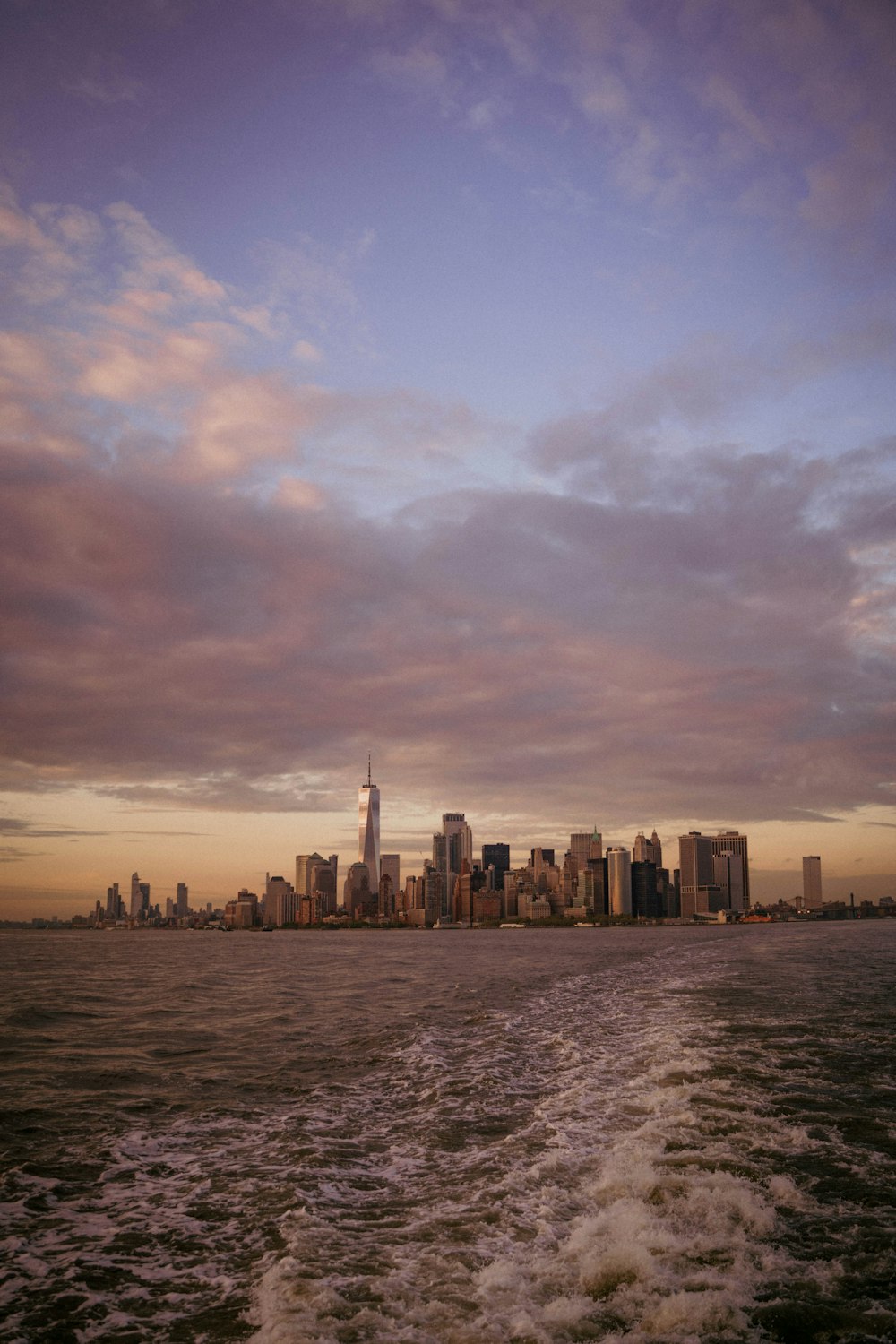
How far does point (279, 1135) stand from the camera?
47.1 feet

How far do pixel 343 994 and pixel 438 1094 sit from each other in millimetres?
25374

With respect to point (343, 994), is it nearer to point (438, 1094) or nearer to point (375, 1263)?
point (438, 1094)

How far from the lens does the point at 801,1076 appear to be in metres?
17.9

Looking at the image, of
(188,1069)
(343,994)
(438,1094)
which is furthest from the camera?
(343,994)

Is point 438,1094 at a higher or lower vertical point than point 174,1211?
lower

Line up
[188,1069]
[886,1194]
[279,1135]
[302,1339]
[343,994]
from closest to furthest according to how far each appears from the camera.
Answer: [302,1339] < [886,1194] < [279,1135] < [188,1069] < [343,994]

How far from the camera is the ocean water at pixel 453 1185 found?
7.87m

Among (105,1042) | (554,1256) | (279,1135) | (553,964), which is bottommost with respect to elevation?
(553,964)

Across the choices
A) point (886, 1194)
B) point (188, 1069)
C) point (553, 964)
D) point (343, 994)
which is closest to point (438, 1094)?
point (188, 1069)

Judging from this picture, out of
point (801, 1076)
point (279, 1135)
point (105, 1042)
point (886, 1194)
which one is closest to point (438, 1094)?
point (279, 1135)

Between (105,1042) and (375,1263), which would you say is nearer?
(375,1263)

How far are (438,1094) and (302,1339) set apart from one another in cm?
1087

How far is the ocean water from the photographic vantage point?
7.87 meters

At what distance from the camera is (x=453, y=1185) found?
461 inches
